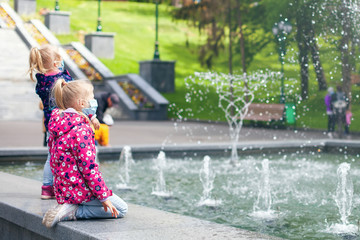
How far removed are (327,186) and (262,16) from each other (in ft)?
71.0

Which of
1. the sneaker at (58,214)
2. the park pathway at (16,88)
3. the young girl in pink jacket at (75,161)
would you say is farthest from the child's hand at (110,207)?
the park pathway at (16,88)

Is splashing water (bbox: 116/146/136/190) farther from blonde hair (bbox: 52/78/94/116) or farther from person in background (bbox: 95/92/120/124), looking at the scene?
blonde hair (bbox: 52/78/94/116)

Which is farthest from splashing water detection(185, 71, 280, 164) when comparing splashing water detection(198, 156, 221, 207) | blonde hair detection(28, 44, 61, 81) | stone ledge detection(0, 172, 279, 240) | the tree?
stone ledge detection(0, 172, 279, 240)

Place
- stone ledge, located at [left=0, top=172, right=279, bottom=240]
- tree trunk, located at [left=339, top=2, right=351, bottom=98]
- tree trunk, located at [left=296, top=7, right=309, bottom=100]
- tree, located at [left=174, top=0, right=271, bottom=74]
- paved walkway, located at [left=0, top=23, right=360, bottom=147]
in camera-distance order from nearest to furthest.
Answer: stone ledge, located at [left=0, top=172, right=279, bottom=240]
paved walkway, located at [left=0, top=23, right=360, bottom=147]
tree trunk, located at [left=339, top=2, right=351, bottom=98]
tree trunk, located at [left=296, top=7, right=309, bottom=100]
tree, located at [left=174, top=0, right=271, bottom=74]

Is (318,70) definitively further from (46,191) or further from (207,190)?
(46,191)

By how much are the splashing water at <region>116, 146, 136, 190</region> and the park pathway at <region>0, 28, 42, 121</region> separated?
1237 centimetres

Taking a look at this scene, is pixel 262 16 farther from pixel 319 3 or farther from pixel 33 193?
pixel 33 193

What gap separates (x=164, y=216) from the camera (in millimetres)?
4703

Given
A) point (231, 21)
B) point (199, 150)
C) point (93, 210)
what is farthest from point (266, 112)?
point (93, 210)

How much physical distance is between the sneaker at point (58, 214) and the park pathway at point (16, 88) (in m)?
19.1

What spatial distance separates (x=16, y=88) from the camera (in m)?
25.4

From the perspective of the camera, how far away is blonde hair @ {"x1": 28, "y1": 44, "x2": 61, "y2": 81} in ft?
17.4

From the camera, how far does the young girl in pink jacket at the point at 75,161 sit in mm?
4336

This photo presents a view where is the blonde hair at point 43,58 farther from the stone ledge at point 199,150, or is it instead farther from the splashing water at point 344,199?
the stone ledge at point 199,150
